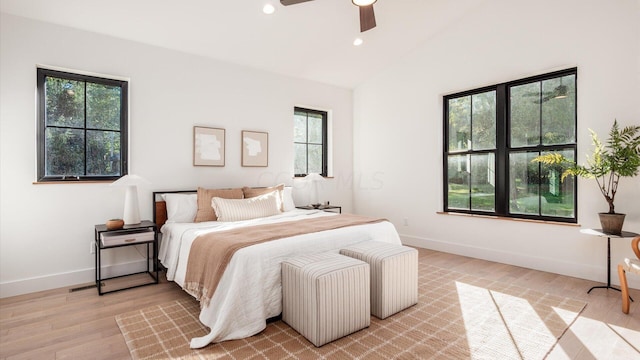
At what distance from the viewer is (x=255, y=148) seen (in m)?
4.71

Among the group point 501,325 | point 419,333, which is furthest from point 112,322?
point 501,325

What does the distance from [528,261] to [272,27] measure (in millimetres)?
4162

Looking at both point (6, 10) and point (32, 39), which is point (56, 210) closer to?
point (32, 39)

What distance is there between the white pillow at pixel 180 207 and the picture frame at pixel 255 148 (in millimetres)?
1046

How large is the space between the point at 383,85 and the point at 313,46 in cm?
154

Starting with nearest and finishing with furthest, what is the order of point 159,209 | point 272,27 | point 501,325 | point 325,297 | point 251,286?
1. point 325,297
2. point 251,286
3. point 501,325
4. point 159,209
5. point 272,27

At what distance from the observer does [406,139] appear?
520cm

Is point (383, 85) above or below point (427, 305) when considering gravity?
above

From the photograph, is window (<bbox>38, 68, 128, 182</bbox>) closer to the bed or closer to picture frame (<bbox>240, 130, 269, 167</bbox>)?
the bed

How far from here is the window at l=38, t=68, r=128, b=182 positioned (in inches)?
130

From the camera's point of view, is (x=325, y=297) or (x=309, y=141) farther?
(x=309, y=141)

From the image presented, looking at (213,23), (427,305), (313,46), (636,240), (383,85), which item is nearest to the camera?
(636,240)

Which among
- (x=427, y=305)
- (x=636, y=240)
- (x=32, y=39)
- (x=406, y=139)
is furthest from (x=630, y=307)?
(x=32, y=39)

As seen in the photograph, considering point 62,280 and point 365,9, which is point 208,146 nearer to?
point 62,280
